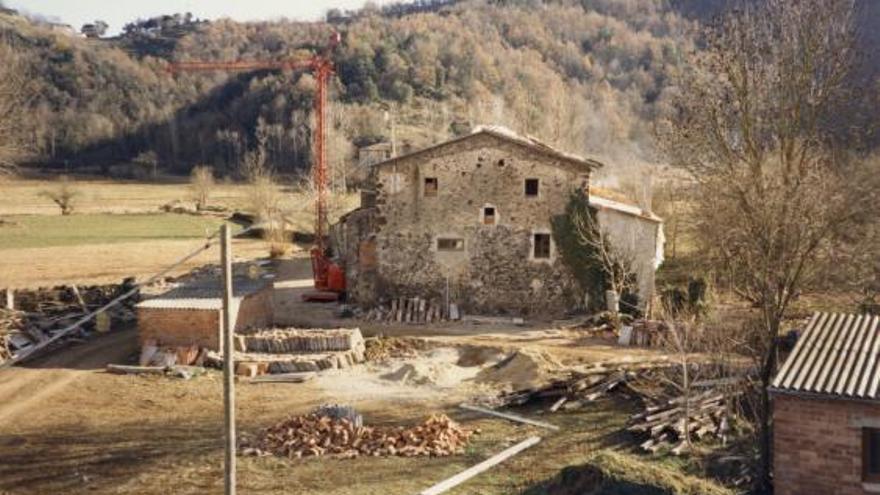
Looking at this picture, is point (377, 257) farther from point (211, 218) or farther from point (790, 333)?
point (211, 218)

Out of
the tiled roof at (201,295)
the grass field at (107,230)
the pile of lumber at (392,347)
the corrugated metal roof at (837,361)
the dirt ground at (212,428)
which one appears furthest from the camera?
the grass field at (107,230)

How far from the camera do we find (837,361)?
1381 centimetres

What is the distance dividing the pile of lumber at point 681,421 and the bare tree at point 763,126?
172 centimetres

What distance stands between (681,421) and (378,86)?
95122mm

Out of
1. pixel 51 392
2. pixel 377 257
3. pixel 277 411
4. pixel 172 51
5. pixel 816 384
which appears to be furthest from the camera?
pixel 172 51

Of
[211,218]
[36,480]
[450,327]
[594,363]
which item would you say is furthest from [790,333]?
[211,218]

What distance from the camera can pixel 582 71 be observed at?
131000 mm

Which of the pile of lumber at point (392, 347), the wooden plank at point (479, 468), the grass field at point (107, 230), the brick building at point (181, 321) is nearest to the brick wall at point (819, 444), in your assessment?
the wooden plank at point (479, 468)

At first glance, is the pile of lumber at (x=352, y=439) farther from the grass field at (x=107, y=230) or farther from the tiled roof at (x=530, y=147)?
the grass field at (x=107, y=230)

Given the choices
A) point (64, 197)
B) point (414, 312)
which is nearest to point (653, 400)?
point (414, 312)

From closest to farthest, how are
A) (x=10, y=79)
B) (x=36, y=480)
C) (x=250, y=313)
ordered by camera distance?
1. (x=36, y=480)
2. (x=250, y=313)
3. (x=10, y=79)

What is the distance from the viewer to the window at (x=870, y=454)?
12930 millimetres

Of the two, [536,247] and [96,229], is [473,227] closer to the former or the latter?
[536,247]

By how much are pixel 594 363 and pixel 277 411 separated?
28.7ft
